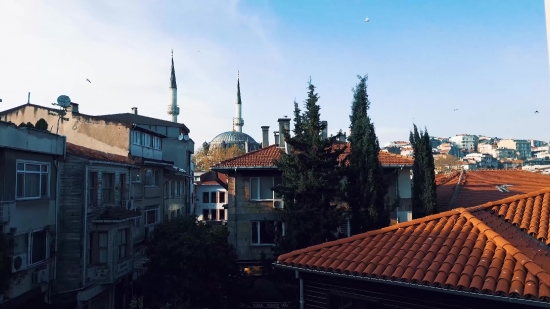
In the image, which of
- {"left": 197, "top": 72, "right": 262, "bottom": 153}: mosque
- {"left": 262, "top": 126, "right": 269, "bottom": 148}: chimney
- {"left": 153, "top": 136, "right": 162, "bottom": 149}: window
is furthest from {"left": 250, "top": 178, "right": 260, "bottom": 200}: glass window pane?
{"left": 197, "top": 72, "right": 262, "bottom": 153}: mosque

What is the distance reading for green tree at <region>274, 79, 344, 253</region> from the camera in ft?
52.6

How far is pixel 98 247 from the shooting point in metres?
16.9

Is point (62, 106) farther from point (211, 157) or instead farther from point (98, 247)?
point (211, 157)

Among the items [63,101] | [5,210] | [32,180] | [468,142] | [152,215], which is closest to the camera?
[5,210]

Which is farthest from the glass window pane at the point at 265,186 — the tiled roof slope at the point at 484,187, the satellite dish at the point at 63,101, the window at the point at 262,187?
the satellite dish at the point at 63,101

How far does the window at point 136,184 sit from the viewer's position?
67.7 ft

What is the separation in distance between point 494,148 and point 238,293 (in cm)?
17291

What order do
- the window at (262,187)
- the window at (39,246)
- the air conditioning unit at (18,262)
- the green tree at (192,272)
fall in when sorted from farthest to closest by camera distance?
the window at (262,187), the green tree at (192,272), the window at (39,246), the air conditioning unit at (18,262)

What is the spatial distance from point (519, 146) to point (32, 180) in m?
191

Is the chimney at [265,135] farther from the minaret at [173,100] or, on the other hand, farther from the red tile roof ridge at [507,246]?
the minaret at [173,100]

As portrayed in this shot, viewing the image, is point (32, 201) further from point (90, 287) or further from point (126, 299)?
point (126, 299)

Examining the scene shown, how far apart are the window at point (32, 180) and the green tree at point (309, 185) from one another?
8829mm

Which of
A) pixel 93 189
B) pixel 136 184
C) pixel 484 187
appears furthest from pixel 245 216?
pixel 484 187

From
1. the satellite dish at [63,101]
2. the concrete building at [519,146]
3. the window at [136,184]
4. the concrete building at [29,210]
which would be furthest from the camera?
the concrete building at [519,146]
